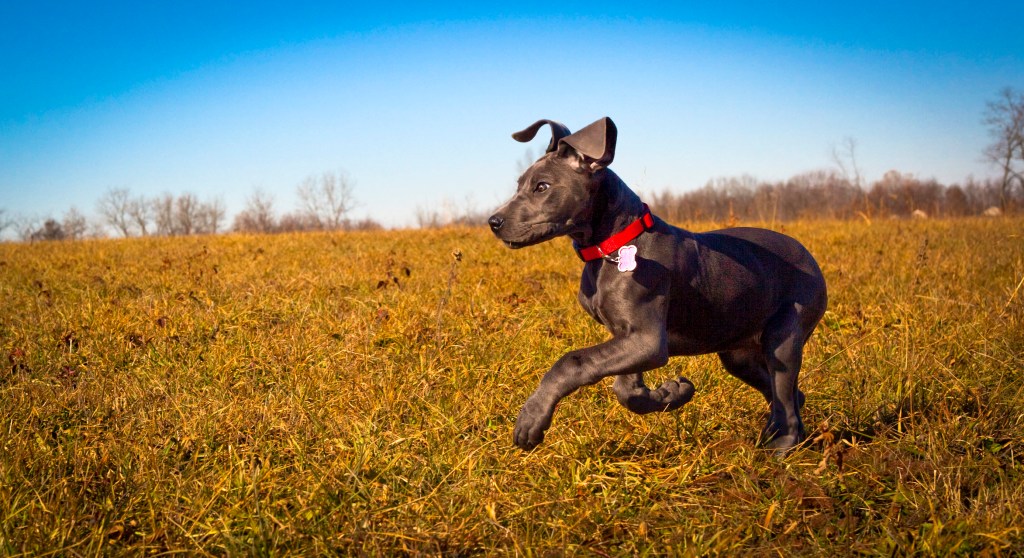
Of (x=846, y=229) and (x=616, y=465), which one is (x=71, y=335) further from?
(x=846, y=229)

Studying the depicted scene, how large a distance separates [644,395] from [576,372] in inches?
27.5

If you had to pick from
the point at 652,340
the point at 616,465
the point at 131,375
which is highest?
the point at 652,340

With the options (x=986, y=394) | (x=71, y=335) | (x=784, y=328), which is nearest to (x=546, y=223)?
(x=784, y=328)

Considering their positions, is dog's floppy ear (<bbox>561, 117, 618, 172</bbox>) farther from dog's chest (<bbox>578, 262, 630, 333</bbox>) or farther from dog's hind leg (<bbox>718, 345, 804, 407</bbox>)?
dog's hind leg (<bbox>718, 345, 804, 407</bbox>)

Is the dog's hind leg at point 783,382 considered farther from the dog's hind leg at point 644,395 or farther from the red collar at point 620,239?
the red collar at point 620,239

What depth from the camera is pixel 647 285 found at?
3041 mm

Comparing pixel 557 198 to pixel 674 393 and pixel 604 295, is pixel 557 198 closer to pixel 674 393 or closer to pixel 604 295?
Answer: pixel 604 295

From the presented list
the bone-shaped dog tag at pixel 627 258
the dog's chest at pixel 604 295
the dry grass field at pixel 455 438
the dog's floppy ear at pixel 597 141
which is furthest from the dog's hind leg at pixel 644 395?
the dog's floppy ear at pixel 597 141

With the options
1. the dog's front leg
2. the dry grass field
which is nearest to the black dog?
the dog's front leg

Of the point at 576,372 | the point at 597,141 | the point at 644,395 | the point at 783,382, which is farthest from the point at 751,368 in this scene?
the point at 597,141

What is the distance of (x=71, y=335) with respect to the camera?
5.29m

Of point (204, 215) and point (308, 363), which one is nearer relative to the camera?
point (308, 363)

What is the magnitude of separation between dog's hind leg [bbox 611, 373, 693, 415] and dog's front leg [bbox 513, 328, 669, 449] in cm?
47

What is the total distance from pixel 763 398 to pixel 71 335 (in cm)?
506
